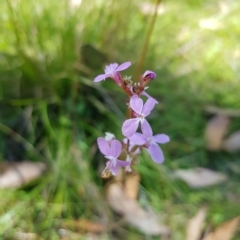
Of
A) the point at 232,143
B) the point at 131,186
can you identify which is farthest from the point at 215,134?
the point at 131,186

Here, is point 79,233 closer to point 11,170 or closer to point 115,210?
point 115,210

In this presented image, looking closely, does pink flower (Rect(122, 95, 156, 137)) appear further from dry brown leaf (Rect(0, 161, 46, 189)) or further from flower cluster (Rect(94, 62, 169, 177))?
dry brown leaf (Rect(0, 161, 46, 189))

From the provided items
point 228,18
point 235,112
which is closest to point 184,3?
point 228,18

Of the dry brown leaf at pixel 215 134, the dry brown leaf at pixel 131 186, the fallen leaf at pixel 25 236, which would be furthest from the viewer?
the dry brown leaf at pixel 215 134

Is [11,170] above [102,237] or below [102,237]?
above

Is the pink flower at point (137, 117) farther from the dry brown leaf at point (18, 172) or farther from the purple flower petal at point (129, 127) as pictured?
the dry brown leaf at point (18, 172)

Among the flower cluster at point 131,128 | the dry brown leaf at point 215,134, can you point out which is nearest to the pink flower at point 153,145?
the flower cluster at point 131,128
